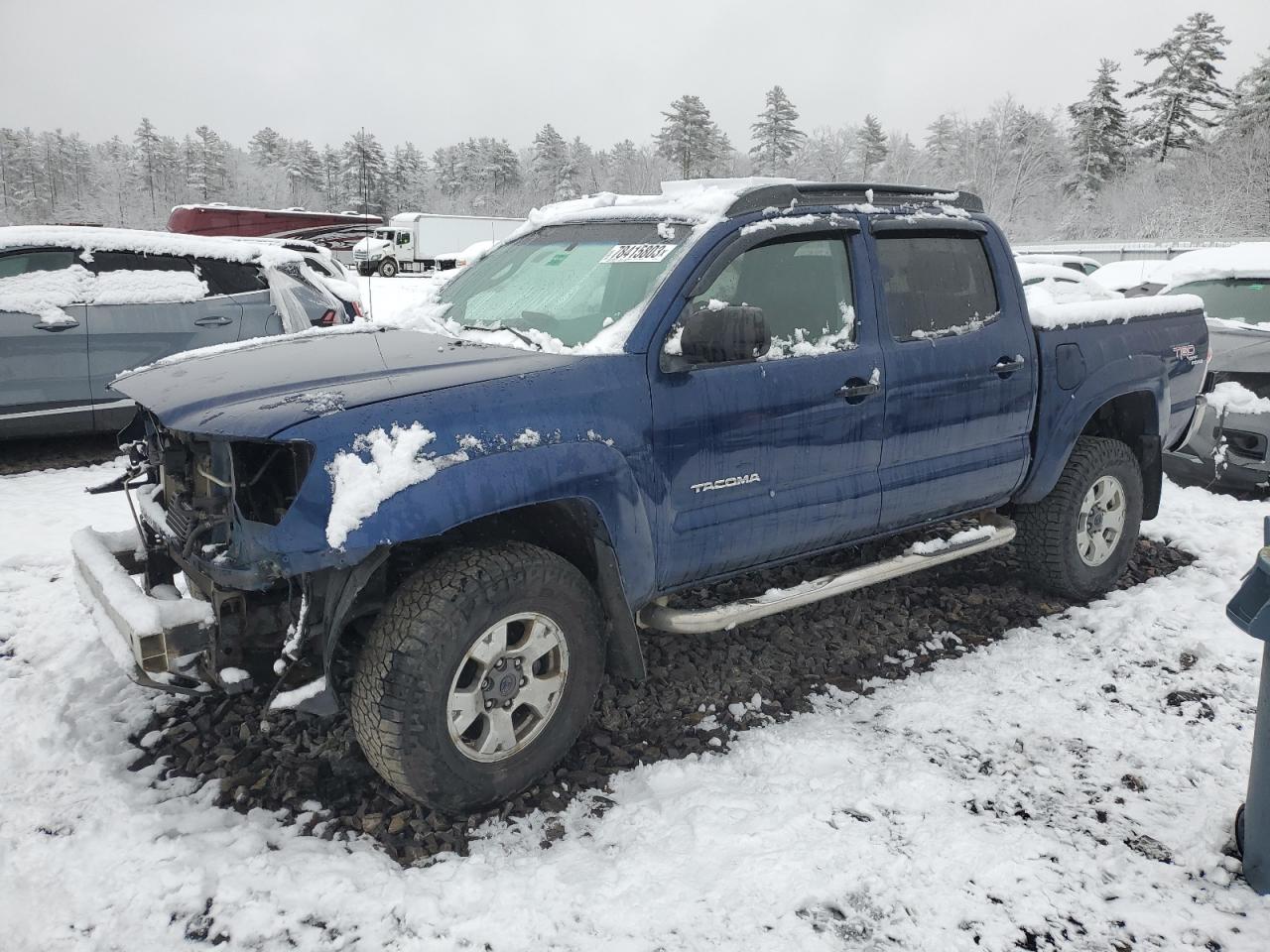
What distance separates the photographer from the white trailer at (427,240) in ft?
129

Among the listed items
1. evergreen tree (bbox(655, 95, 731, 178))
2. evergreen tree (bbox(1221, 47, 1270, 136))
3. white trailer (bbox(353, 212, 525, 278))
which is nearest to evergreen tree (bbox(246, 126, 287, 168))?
evergreen tree (bbox(655, 95, 731, 178))

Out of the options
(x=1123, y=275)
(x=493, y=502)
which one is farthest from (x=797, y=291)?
(x=1123, y=275)

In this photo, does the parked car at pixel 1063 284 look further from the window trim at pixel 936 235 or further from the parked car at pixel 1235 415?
the window trim at pixel 936 235

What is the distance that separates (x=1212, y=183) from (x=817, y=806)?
50.4 m

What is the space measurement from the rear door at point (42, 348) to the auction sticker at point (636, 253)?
17.1 feet

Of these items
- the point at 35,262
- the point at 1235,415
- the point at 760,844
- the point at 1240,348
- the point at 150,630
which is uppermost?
the point at 35,262

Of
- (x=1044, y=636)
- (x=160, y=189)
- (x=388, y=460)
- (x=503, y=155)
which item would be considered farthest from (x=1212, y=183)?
(x=160, y=189)

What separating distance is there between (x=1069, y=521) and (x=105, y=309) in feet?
22.8

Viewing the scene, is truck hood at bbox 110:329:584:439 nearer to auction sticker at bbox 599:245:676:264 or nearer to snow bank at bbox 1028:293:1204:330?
auction sticker at bbox 599:245:676:264

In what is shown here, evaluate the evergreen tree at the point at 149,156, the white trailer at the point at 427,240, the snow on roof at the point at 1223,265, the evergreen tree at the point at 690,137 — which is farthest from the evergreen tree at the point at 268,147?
the snow on roof at the point at 1223,265

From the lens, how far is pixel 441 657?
104 inches

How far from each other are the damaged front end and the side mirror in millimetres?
1258

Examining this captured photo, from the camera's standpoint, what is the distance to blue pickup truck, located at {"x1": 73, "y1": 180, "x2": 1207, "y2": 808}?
8.59 feet

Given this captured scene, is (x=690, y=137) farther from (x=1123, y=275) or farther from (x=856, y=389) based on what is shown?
(x=856, y=389)
